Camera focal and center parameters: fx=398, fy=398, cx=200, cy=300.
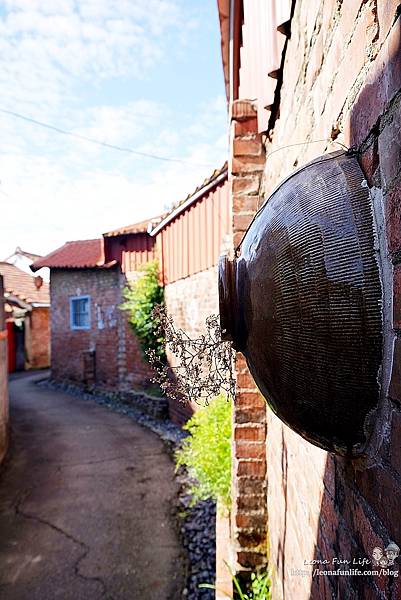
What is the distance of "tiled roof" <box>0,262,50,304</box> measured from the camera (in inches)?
724

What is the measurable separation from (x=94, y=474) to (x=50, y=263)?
910 centimetres

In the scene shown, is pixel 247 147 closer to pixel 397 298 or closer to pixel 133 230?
pixel 397 298

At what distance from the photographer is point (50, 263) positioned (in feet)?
44.1

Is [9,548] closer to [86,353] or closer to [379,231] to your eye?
[379,231]

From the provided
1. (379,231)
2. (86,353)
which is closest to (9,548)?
(379,231)

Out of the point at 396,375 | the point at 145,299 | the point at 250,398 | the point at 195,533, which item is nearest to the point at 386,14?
the point at 396,375

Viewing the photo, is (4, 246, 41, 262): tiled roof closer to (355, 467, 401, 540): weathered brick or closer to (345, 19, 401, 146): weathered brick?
(345, 19, 401, 146): weathered brick

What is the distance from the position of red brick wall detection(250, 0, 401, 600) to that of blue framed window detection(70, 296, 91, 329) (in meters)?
11.4

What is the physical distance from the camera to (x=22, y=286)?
19609mm

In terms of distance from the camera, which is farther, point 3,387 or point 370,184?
point 3,387

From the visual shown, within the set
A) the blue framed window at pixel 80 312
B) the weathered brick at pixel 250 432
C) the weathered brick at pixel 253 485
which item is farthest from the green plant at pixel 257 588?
the blue framed window at pixel 80 312

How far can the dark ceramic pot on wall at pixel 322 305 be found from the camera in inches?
27.9

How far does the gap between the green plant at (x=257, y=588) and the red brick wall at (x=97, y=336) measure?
7.16 meters

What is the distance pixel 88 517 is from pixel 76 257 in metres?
9.93
